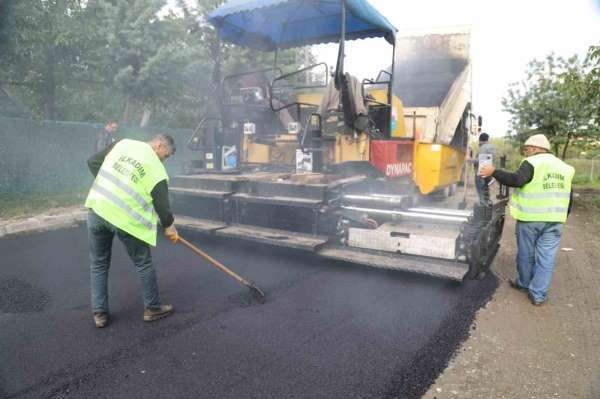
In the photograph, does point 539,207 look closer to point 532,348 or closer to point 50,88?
point 532,348

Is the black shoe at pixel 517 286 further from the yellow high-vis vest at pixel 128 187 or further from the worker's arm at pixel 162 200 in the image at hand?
the yellow high-vis vest at pixel 128 187

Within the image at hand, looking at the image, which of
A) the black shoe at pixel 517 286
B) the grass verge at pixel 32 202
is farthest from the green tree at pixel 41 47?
the black shoe at pixel 517 286

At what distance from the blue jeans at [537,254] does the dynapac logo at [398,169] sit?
1.49 m

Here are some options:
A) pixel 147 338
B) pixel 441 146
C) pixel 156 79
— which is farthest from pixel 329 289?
pixel 156 79

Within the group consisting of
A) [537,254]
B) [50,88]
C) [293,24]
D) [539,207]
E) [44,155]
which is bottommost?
[537,254]

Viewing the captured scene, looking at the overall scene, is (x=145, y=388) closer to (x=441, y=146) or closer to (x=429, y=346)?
(x=429, y=346)

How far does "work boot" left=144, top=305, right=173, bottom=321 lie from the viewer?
3.11 meters

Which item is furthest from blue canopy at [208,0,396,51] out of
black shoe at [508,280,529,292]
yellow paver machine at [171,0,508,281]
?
black shoe at [508,280,529,292]

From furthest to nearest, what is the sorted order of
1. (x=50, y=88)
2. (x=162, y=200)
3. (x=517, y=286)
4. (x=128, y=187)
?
(x=50, y=88) < (x=517, y=286) < (x=162, y=200) < (x=128, y=187)

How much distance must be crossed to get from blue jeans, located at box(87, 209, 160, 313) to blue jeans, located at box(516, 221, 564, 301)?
3.12 meters

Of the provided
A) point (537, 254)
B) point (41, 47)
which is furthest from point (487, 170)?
point (41, 47)

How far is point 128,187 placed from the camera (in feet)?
9.55

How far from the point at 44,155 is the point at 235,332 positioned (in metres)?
7.53

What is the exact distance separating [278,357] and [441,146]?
438 centimetres
